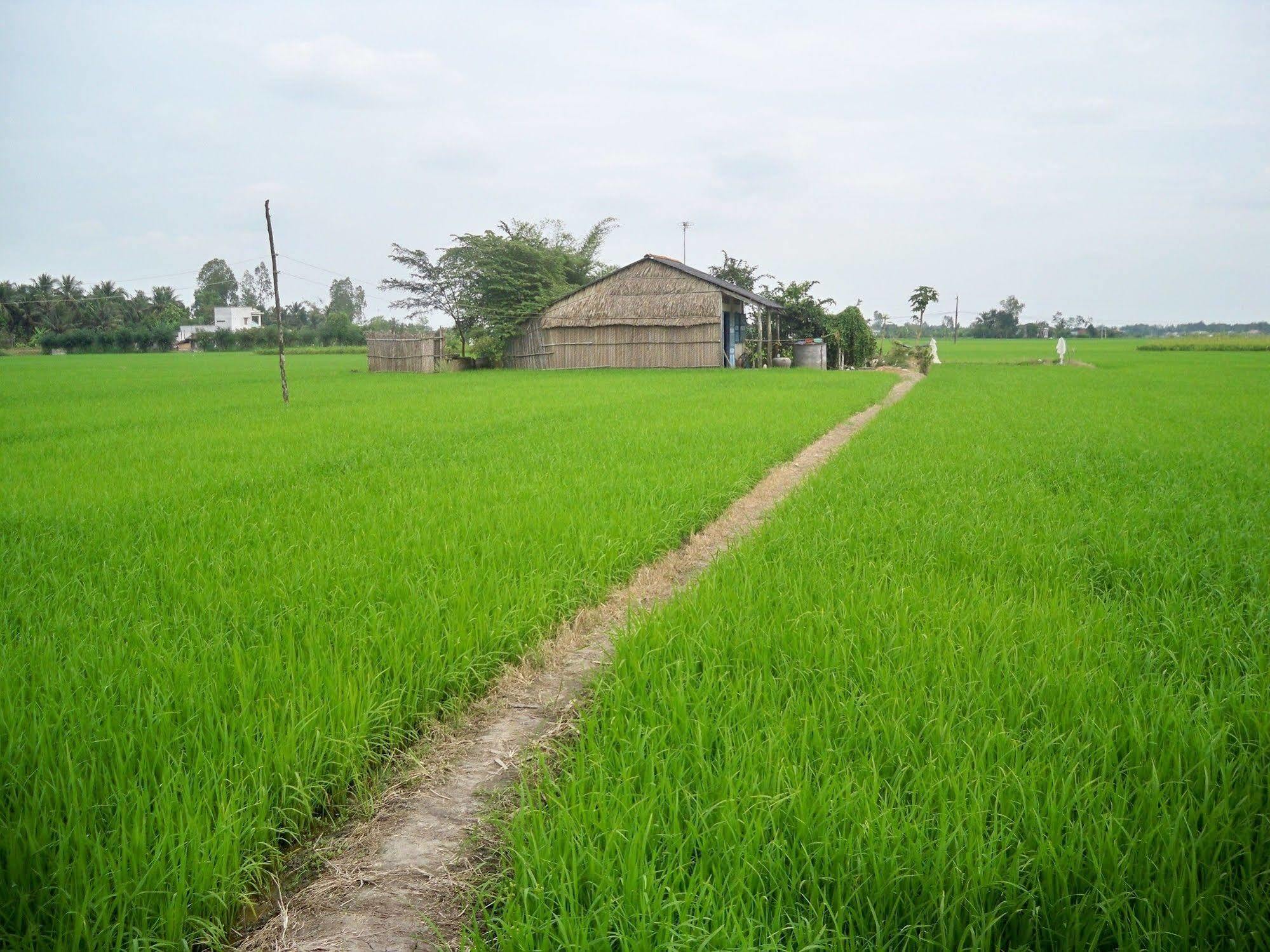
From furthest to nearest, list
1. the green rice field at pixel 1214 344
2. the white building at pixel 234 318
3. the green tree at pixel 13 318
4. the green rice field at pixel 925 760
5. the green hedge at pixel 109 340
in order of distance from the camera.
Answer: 1. the white building at pixel 234 318
2. the green tree at pixel 13 318
3. the green hedge at pixel 109 340
4. the green rice field at pixel 1214 344
5. the green rice field at pixel 925 760

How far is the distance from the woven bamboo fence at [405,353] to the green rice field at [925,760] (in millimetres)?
26274

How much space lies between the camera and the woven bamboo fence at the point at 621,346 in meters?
27.2

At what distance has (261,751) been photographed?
228 cm

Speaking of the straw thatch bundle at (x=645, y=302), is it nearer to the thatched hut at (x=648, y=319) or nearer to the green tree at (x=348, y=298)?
the thatched hut at (x=648, y=319)

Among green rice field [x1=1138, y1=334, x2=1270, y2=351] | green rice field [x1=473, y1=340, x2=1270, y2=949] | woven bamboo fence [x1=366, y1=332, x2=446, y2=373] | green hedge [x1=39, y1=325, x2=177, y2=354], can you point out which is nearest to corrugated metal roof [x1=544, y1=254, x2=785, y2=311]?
woven bamboo fence [x1=366, y1=332, x2=446, y2=373]

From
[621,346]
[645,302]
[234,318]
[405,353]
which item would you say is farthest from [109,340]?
[645,302]

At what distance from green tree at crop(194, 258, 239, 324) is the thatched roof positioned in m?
75.7

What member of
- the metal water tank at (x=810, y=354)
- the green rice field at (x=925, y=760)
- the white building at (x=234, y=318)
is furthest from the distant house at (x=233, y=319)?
the green rice field at (x=925, y=760)

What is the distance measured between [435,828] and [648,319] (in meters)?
25.9

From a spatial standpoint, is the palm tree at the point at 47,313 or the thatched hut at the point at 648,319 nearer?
the thatched hut at the point at 648,319

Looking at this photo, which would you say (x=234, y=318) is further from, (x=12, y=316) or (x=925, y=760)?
(x=925, y=760)

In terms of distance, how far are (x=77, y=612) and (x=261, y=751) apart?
1.91 m

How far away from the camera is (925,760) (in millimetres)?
2201

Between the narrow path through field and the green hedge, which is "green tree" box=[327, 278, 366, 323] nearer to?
the green hedge
